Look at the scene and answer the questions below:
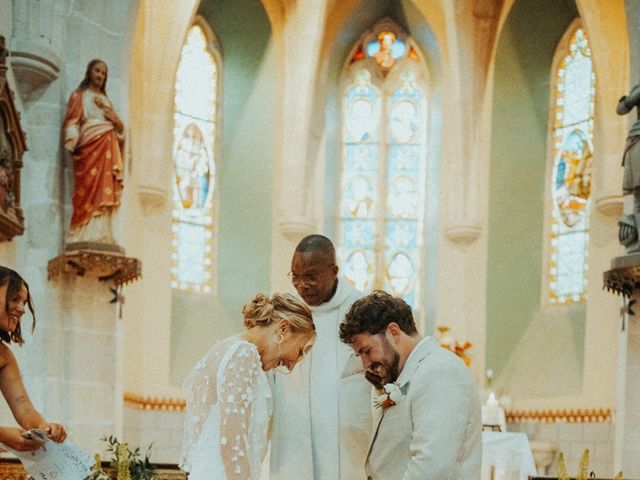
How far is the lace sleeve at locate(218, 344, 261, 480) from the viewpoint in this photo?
4.15 m

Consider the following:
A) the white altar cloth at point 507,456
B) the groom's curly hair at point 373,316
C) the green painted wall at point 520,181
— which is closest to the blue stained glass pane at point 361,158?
the green painted wall at point 520,181

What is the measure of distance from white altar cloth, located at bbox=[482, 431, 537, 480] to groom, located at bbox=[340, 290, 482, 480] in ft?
22.1

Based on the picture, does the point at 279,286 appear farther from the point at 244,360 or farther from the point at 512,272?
the point at 244,360

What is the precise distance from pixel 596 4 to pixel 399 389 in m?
10.8

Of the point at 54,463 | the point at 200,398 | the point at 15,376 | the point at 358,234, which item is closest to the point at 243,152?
the point at 358,234

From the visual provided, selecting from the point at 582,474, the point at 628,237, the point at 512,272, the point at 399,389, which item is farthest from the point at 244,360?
the point at 512,272

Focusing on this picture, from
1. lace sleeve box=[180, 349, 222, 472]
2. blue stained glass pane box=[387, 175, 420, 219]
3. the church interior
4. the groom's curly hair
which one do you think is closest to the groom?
the groom's curly hair

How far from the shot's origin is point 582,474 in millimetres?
4648

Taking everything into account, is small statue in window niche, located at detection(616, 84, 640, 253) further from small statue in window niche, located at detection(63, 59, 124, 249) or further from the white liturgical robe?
the white liturgical robe

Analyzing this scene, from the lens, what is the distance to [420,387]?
3818mm

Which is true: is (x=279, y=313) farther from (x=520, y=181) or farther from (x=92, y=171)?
(x=520, y=181)

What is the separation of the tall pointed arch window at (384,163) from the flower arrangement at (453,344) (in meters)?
1.01

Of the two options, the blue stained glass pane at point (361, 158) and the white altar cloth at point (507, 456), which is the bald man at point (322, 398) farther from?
the blue stained glass pane at point (361, 158)

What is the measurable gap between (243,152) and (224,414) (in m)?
11.7
